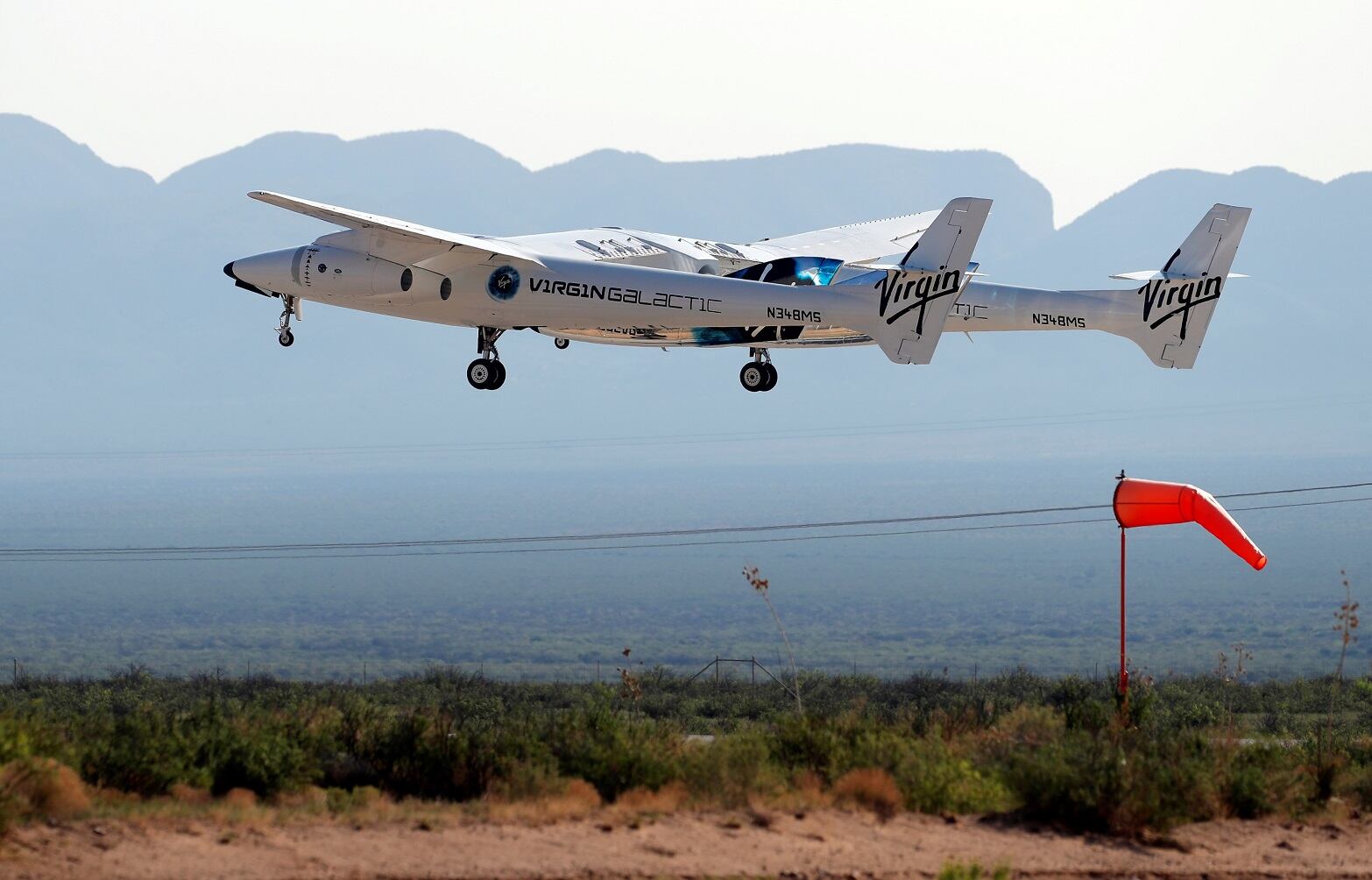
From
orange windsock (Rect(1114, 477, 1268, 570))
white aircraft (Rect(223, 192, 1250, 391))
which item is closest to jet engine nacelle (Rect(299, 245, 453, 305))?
white aircraft (Rect(223, 192, 1250, 391))

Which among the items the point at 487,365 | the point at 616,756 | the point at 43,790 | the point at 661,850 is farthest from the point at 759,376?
the point at 43,790

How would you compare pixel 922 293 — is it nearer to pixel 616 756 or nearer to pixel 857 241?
pixel 616 756

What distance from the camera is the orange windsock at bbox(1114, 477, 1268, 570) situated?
32281 millimetres

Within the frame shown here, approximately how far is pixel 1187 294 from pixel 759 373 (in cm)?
1046

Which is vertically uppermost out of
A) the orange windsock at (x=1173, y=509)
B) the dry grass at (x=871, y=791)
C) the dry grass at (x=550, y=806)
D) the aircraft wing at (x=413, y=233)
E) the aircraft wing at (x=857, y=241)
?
the aircraft wing at (x=857, y=241)

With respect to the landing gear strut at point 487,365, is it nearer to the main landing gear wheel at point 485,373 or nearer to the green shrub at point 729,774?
the main landing gear wheel at point 485,373

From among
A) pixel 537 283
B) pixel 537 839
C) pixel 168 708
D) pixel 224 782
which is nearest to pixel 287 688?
pixel 168 708

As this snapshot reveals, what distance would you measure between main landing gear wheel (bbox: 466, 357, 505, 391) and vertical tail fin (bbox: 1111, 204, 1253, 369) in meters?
14.5

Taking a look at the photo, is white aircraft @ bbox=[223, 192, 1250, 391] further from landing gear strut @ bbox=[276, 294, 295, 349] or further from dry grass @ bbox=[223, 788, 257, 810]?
dry grass @ bbox=[223, 788, 257, 810]

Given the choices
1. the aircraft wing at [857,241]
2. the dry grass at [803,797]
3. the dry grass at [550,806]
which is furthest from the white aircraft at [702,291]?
the dry grass at [550,806]

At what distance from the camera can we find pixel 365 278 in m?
39.0

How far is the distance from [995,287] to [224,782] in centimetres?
2236

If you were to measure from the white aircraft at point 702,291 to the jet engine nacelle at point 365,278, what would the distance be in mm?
38

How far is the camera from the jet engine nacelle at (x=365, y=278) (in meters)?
38.6
